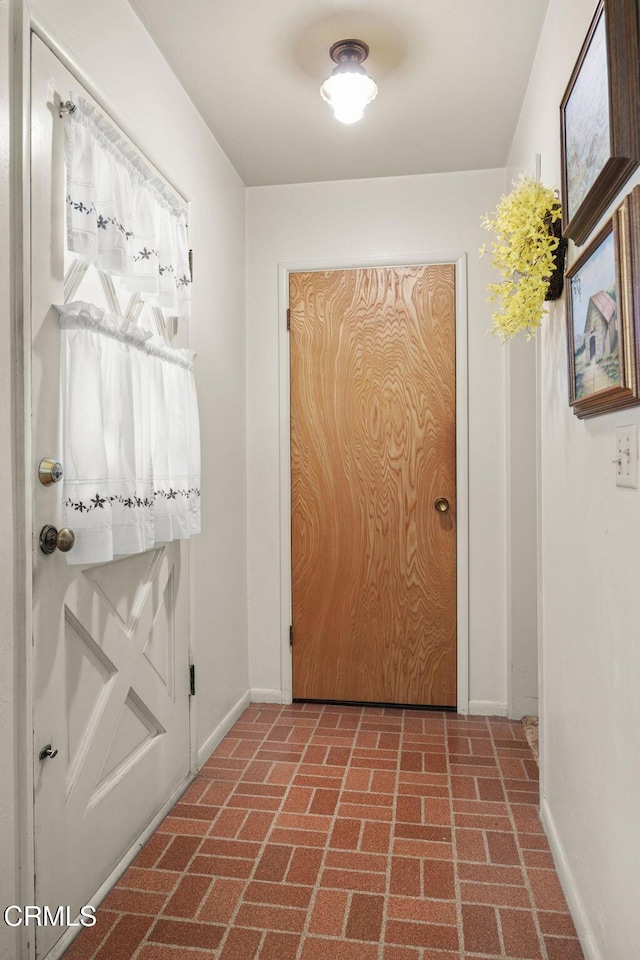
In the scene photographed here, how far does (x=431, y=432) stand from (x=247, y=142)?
1604mm

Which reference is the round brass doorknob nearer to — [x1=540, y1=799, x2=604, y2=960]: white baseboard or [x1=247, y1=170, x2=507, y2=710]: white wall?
[x1=540, y1=799, x2=604, y2=960]: white baseboard

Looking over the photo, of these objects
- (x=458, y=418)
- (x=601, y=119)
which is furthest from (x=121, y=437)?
(x=458, y=418)

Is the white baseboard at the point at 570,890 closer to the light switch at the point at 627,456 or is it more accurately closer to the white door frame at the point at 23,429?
the light switch at the point at 627,456

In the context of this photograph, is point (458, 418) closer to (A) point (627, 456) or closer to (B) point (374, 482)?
(B) point (374, 482)

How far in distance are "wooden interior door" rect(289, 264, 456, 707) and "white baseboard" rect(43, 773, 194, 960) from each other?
1.12m

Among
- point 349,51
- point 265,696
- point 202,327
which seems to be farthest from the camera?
point 265,696

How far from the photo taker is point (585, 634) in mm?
1631

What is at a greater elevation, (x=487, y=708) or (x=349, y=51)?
(x=349, y=51)

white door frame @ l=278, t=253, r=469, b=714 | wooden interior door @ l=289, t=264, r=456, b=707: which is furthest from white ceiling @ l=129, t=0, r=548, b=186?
wooden interior door @ l=289, t=264, r=456, b=707

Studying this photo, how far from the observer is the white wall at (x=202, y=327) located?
1.48 metres

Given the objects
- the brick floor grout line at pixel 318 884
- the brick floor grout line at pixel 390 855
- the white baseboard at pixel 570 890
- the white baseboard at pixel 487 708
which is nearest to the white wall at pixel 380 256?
the white baseboard at pixel 487 708

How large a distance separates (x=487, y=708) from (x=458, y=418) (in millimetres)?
1458

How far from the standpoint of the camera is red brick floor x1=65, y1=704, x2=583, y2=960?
169 centimetres

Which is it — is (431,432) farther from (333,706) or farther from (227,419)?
(333,706)
